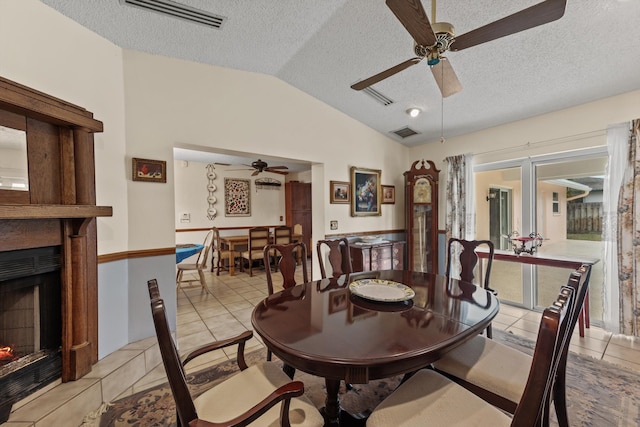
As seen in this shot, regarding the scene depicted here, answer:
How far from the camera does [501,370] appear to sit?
4.28ft

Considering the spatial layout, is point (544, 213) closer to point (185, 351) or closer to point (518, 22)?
point (518, 22)

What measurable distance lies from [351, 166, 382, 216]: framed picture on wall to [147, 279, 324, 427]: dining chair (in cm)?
291

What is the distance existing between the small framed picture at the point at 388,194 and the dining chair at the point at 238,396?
11.3ft

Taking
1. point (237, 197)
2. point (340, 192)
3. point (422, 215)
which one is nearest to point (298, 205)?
point (237, 197)

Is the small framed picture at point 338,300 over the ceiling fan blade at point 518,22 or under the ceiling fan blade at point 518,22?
under

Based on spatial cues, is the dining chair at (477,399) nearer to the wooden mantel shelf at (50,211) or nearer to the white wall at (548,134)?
the wooden mantel shelf at (50,211)

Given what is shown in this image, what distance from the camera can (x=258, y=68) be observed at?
283cm

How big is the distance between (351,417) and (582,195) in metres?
3.47

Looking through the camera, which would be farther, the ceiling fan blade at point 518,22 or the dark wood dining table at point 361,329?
the ceiling fan blade at point 518,22

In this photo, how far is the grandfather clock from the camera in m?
4.09

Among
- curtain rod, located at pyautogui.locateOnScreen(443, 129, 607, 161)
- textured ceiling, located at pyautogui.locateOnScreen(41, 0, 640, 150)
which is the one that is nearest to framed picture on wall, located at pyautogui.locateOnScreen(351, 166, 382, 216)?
textured ceiling, located at pyautogui.locateOnScreen(41, 0, 640, 150)

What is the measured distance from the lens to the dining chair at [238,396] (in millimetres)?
842

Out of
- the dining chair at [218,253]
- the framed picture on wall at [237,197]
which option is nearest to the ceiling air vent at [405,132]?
the framed picture on wall at [237,197]

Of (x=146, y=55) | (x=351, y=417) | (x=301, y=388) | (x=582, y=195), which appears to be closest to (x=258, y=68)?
(x=146, y=55)
